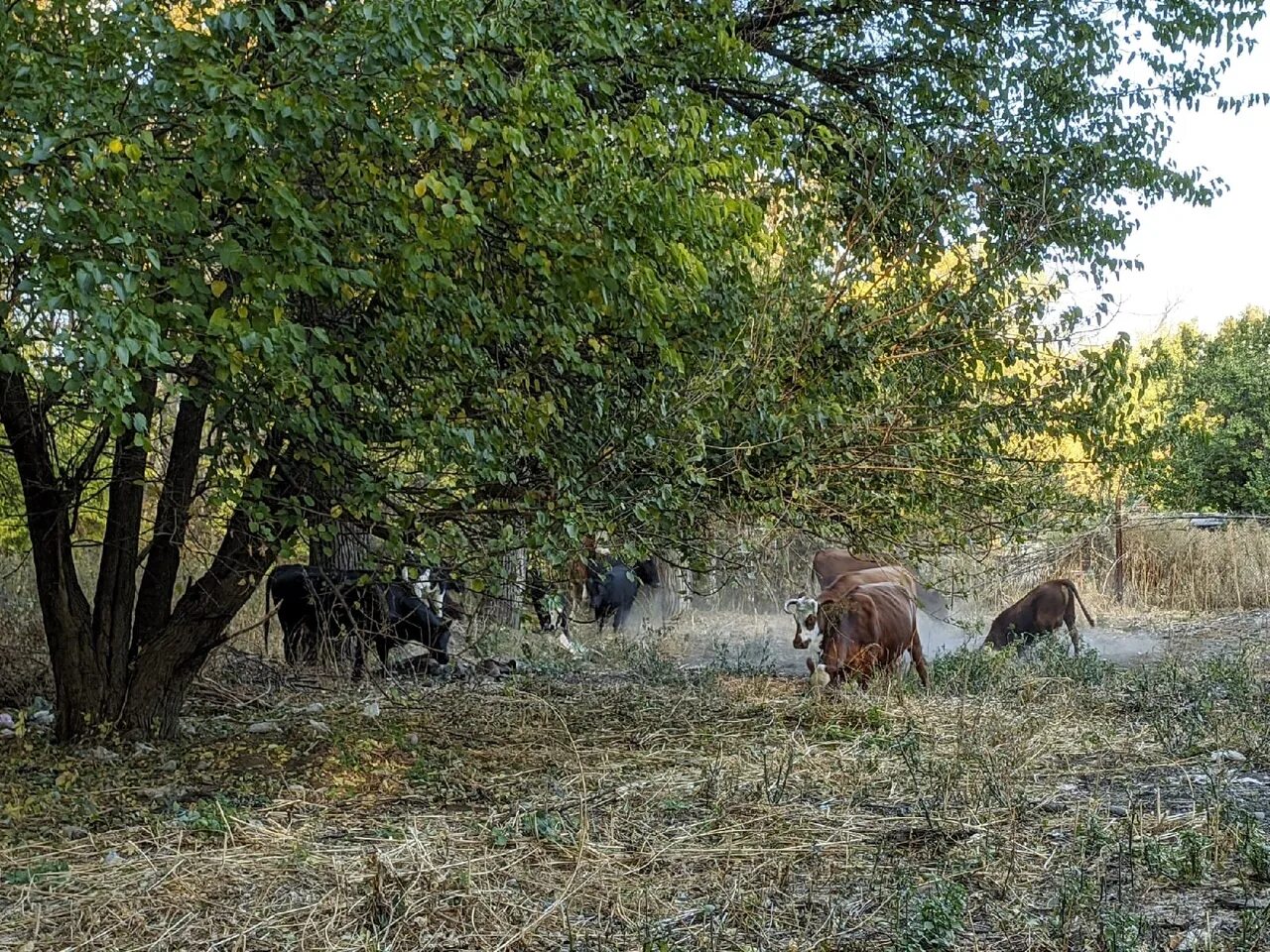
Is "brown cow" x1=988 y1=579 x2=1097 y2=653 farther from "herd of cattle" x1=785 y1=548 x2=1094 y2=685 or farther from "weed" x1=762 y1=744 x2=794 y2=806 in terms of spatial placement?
"weed" x1=762 y1=744 x2=794 y2=806

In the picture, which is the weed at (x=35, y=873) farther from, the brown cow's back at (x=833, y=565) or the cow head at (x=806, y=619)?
the brown cow's back at (x=833, y=565)

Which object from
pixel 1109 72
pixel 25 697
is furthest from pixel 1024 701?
pixel 25 697

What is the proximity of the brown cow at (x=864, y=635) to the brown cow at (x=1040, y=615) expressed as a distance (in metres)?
3.92

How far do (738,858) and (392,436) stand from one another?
2.45 metres

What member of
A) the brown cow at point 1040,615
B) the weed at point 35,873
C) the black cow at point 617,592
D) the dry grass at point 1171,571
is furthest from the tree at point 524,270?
the dry grass at point 1171,571

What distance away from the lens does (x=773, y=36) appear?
851 centimetres

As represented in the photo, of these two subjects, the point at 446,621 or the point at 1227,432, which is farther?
the point at 1227,432

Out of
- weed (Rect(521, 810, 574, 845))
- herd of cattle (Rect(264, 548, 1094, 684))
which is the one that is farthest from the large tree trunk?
weed (Rect(521, 810, 574, 845))

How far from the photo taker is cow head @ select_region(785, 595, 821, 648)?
1002 cm

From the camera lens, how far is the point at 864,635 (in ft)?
32.2

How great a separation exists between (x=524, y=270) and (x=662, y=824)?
251 cm

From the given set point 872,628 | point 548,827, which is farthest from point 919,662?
point 548,827

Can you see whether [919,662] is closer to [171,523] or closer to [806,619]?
[806,619]

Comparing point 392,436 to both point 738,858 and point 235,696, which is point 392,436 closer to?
point 738,858
